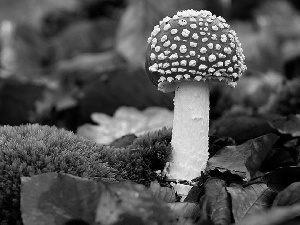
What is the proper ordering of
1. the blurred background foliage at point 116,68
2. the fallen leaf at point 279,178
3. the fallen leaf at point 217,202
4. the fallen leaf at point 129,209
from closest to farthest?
the fallen leaf at point 129,209
the fallen leaf at point 217,202
the fallen leaf at point 279,178
the blurred background foliage at point 116,68

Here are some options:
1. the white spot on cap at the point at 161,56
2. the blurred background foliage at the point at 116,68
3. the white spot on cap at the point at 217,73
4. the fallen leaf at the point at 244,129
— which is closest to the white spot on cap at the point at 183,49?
the white spot on cap at the point at 161,56

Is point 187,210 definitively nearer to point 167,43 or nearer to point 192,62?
point 192,62

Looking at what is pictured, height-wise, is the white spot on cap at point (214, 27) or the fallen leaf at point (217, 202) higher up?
the white spot on cap at point (214, 27)

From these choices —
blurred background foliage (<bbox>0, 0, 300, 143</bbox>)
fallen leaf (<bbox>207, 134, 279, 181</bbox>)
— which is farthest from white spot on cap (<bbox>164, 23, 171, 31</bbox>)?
blurred background foliage (<bbox>0, 0, 300, 143</bbox>)

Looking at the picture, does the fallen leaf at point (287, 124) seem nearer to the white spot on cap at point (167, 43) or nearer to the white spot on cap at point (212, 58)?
the white spot on cap at point (212, 58)

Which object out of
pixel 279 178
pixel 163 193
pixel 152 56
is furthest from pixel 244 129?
pixel 163 193

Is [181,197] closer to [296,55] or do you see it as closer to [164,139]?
[164,139]

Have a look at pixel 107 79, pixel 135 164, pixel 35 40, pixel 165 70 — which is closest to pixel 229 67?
pixel 165 70
